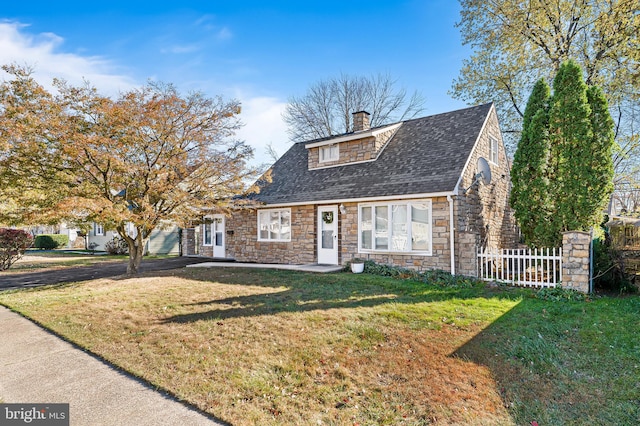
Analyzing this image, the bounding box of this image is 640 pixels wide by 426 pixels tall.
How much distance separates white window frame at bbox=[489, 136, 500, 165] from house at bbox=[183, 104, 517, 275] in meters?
0.05

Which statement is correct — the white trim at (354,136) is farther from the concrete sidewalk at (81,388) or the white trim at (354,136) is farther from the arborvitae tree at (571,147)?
the concrete sidewalk at (81,388)

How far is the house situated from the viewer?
10648 millimetres

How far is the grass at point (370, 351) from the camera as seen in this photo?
11.7 feet

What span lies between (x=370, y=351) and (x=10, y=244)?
16222 millimetres

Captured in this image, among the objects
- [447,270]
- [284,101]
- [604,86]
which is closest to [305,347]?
[447,270]

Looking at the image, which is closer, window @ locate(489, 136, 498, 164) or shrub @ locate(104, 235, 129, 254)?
window @ locate(489, 136, 498, 164)

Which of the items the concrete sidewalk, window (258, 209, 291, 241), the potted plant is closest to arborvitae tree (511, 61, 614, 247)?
the potted plant

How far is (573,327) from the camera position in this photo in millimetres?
6012

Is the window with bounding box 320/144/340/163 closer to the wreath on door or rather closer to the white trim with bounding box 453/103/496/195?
the wreath on door

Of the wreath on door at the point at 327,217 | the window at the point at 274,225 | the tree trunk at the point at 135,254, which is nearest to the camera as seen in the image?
the tree trunk at the point at 135,254

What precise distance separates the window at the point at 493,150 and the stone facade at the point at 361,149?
381 centimetres

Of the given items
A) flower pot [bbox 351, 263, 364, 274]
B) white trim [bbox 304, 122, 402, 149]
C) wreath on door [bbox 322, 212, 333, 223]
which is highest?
white trim [bbox 304, 122, 402, 149]

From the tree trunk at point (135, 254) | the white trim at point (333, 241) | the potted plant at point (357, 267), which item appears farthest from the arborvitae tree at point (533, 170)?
the tree trunk at point (135, 254)

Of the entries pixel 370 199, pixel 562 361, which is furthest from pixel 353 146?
pixel 562 361
